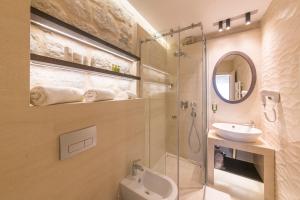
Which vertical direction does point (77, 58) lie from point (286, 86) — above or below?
above

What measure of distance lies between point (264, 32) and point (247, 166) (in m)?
2.20

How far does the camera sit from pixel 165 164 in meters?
2.21

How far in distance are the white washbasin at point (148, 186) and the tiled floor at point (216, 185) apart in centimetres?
55

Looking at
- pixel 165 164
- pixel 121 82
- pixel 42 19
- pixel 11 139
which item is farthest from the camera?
pixel 165 164

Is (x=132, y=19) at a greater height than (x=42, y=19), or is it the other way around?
(x=132, y=19)

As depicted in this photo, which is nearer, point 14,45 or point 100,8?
point 14,45

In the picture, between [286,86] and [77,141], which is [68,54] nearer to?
[77,141]

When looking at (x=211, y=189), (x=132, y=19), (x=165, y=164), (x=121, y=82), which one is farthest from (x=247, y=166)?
(x=132, y=19)

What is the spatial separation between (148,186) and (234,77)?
2.26 m

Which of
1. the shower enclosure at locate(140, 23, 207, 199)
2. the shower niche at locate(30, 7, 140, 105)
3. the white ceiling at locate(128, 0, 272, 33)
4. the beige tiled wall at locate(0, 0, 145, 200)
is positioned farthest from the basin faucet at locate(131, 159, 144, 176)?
the white ceiling at locate(128, 0, 272, 33)

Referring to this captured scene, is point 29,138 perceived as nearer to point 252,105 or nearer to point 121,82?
point 121,82

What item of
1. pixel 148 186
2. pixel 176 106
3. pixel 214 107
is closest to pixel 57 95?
pixel 148 186

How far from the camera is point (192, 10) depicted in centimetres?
185

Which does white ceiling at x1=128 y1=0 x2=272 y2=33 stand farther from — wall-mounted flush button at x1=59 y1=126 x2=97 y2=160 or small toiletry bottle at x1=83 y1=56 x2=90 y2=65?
wall-mounted flush button at x1=59 y1=126 x2=97 y2=160
